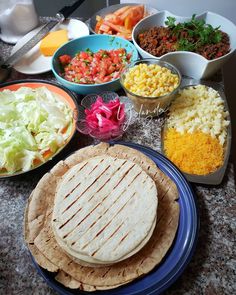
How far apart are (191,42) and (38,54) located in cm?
92

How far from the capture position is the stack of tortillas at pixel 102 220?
942mm

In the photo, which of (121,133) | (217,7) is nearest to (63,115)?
(121,133)

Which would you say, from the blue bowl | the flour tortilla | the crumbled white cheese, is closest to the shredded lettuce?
the blue bowl

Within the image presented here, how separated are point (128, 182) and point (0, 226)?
526 millimetres

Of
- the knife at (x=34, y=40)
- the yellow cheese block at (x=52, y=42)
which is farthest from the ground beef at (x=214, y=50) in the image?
the knife at (x=34, y=40)

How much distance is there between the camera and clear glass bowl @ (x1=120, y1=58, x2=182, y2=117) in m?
1.34

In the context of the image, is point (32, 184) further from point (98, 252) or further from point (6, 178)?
point (98, 252)

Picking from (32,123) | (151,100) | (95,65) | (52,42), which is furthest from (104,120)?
(52,42)

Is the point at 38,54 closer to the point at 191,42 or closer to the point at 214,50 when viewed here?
the point at 191,42

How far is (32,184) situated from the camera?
1.27 m

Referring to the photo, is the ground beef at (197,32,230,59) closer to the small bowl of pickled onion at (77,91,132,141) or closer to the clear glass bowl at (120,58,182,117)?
the clear glass bowl at (120,58,182,117)

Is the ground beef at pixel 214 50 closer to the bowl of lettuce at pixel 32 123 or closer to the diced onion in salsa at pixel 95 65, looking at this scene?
the diced onion in salsa at pixel 95 65

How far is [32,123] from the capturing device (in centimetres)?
142

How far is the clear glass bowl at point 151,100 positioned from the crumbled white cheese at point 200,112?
0.08 metres
